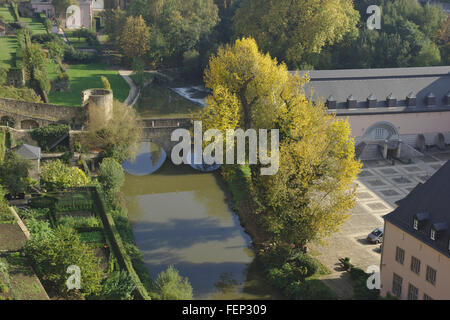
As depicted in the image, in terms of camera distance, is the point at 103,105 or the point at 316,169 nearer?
the point at 316,169

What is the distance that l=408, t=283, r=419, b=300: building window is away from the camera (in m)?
28.2

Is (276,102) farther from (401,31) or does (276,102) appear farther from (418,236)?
(401,31)

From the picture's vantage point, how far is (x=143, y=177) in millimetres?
47562

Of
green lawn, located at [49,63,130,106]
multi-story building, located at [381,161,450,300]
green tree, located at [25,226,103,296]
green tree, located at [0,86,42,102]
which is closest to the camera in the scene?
multi-story building, located at [381,161,450,300]

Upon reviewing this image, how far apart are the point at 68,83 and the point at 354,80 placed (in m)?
35.5

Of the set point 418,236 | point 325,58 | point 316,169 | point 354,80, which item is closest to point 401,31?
point 325,58

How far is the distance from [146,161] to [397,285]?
27043 mm

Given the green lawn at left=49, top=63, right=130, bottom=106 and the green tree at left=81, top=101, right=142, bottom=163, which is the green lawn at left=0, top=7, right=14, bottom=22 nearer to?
the green lawn at left=49, top=63, right=130, bottom=106

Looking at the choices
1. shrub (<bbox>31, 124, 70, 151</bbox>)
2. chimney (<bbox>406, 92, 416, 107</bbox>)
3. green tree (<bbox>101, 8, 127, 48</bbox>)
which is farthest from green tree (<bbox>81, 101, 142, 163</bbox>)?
green tree (<bbox>101, 8, 127, 48</bbox>)

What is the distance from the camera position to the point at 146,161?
51000mm

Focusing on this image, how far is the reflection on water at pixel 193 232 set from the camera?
33094 millimetres

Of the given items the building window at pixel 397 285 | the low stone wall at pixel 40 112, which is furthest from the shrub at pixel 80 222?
the building window at pixel 397 285

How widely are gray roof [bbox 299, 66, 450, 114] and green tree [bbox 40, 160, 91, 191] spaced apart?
66.0ft

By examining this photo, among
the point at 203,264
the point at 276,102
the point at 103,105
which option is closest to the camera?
the point at 203,264
